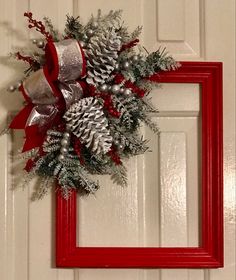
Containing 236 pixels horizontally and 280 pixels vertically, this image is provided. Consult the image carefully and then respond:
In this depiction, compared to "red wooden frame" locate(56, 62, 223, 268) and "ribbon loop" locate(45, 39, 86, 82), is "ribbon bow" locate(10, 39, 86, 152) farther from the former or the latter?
"red wooden frame" locate(56, 62, 223, 268)

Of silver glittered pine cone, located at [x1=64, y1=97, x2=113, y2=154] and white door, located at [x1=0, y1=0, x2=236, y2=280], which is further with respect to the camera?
white door, located at [x1=0, y1=0, x2=236, y2=280]

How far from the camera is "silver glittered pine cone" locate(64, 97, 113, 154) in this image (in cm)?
100

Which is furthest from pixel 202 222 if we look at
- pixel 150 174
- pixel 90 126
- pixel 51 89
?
pixel 51 89

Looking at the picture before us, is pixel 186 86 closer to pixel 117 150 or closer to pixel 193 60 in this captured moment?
pixel 193 60

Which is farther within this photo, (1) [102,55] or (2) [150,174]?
(2) [150,174]

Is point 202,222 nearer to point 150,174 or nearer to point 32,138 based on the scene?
point 150,174

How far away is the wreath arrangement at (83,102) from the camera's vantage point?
101 centimetres

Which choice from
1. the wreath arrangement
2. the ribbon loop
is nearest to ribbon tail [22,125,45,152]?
the wreath arrangement

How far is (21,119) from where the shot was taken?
1.06m

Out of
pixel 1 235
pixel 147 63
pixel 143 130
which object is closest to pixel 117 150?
pixel 143 130

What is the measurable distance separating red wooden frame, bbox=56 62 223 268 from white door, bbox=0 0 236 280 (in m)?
0.03

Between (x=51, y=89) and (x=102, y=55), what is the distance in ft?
0.42

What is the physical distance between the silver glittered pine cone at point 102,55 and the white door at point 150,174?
0.44ft

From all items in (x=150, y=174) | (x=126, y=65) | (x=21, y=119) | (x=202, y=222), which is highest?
(x=126, y=65)
